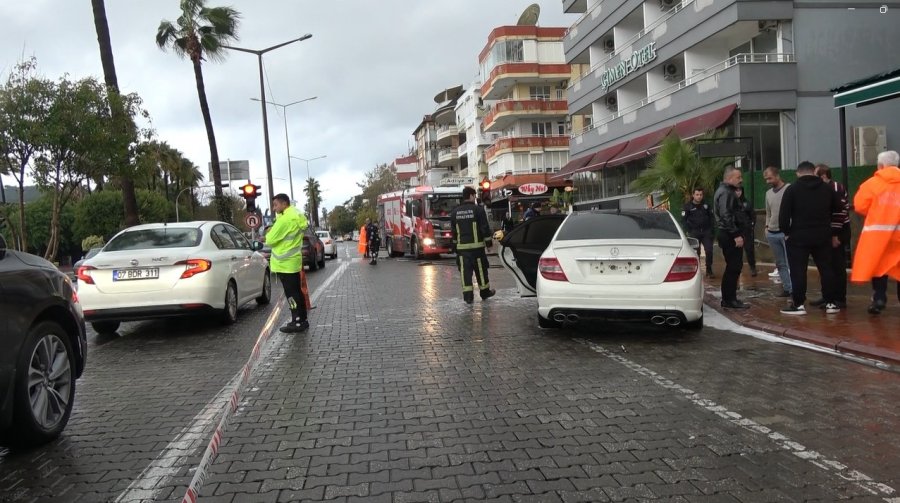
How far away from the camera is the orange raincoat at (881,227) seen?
24.1 feet

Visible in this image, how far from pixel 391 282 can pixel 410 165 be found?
282 feet

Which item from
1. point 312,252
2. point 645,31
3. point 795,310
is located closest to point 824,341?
point 795,310

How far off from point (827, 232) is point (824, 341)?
5.62 ft

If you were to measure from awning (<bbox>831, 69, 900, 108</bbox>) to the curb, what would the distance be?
14.8ft

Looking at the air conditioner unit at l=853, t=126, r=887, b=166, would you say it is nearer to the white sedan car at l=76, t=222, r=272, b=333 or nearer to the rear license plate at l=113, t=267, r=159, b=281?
the white sedan car at l=76, t=222, r=272, b=333

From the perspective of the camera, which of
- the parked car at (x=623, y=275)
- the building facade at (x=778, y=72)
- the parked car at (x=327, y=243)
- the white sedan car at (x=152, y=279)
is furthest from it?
the parked car at (x=327, y=243)

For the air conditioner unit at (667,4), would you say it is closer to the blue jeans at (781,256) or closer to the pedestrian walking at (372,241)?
the pedestrian walking at (372,241)

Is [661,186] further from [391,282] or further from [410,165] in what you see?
[410,165]

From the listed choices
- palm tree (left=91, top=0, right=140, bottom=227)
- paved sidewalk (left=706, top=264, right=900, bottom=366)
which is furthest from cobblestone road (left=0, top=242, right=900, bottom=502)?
palm tree (left=91, top=0, right=140, bottom=227)

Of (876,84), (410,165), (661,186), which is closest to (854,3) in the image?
(661,186)

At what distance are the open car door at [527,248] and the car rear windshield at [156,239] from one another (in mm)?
4224

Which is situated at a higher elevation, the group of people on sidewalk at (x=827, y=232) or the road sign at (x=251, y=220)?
the road sign at (x=251, y=220)

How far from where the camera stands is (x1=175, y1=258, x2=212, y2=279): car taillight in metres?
8.35

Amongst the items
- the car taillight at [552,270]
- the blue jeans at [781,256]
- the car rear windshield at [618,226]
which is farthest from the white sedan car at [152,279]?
the blue jeans at [781,256]
